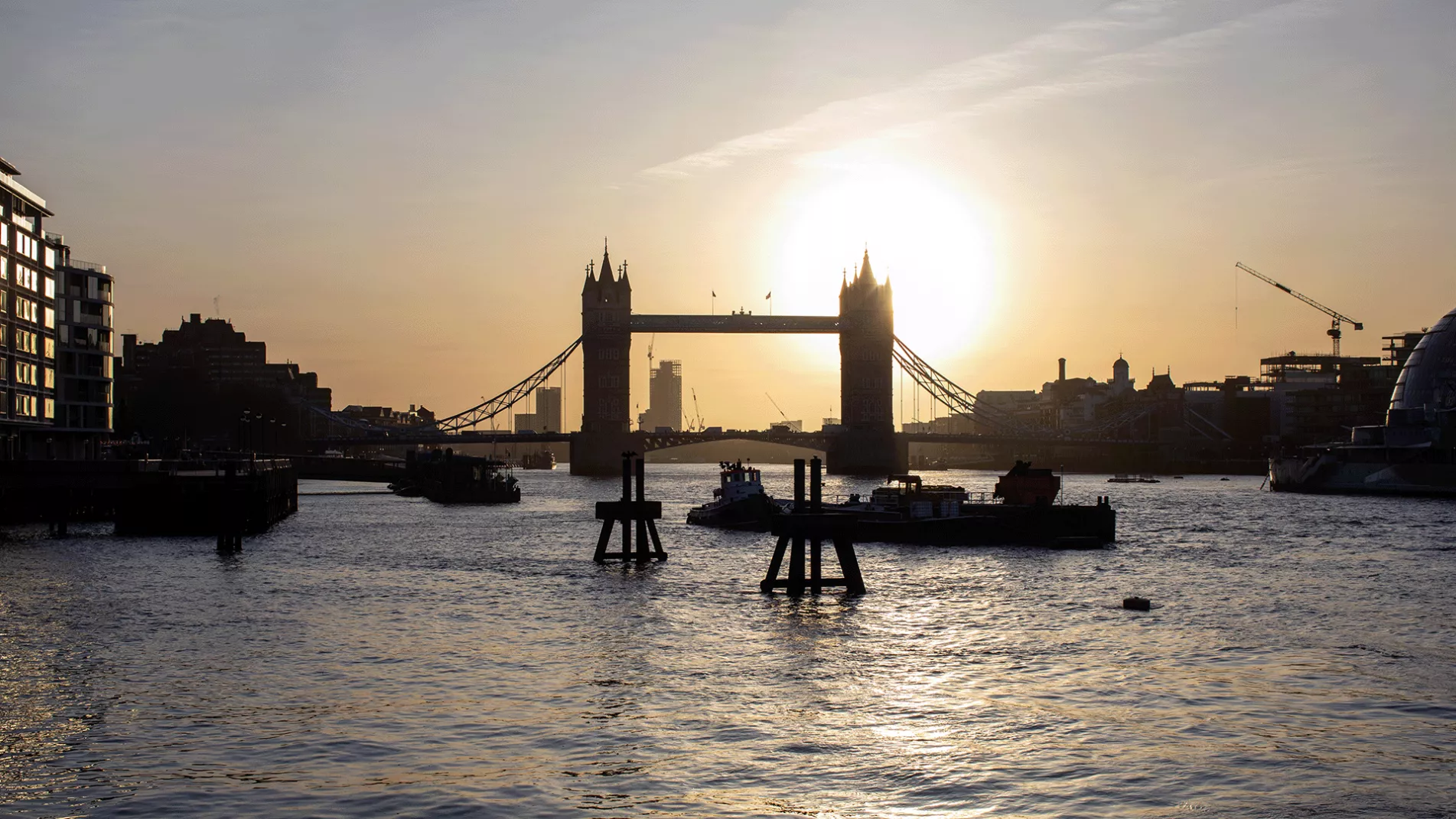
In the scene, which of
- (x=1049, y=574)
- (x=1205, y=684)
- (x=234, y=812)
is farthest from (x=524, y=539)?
Result: (x=234, y=812)

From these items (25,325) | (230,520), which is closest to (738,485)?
(230,520)

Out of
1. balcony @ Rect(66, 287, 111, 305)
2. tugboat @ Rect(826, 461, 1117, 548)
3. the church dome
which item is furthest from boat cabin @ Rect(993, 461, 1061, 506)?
the church dome

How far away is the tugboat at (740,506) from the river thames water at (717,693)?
87.0 ft

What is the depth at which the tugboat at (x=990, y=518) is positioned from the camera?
6912 centimetres

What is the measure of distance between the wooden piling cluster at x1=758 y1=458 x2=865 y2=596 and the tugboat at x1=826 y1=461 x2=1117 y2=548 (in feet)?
68.6

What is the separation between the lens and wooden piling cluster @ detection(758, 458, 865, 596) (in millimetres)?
43219

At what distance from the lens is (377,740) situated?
24.4 meters

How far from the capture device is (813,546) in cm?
4553

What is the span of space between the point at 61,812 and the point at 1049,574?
137 ft

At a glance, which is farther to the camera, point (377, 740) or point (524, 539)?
point (524, 539)

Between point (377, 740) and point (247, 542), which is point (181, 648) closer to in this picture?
point (377, 740)

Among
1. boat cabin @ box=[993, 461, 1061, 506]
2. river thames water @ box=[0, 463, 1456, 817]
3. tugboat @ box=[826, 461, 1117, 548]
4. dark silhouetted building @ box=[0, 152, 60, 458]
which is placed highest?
dark silhouetted building @ box=[0, 152, 60, 458]

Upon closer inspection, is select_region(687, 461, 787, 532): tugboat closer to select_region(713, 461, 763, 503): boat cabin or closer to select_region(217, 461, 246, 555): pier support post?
select_region(713, 461, 763, 503): boat cabin

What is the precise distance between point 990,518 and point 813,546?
25.9 m
